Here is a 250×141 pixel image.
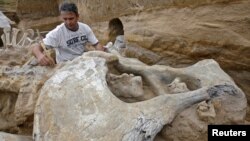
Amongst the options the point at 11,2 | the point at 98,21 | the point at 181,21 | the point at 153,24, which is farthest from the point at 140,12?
the point at 11,2

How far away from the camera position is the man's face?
2.78m

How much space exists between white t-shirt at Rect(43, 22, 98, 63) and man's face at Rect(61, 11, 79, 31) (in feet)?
0.13

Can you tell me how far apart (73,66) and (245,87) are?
6.72 feet

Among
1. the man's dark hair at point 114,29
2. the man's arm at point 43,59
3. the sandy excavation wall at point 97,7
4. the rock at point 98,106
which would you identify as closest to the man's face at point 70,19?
the man's arm at point 43,59

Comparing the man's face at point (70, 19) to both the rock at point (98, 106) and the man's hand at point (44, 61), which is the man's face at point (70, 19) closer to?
the man's hand at point (44, 61)

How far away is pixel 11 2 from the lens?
926 centimetres

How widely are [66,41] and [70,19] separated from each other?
182 millimetres

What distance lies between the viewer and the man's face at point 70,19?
278 cm

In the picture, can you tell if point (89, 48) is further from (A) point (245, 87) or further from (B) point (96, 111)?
(A) point (245, 87)

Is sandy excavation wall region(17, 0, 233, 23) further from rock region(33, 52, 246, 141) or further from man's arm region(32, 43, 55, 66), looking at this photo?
man's arm region(32, 43, 55, 66)

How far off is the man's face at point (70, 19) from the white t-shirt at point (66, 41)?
1.5 inches

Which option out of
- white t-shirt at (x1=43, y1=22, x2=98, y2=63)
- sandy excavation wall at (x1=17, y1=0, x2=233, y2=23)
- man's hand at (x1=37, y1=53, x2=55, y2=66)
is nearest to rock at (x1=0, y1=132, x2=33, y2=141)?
man's hand at (x1=37, y1=53, x2=55, y2=66)

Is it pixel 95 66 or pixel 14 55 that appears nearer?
pixel 95 66

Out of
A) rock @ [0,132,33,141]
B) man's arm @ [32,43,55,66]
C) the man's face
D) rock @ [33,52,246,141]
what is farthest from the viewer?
the man's face
